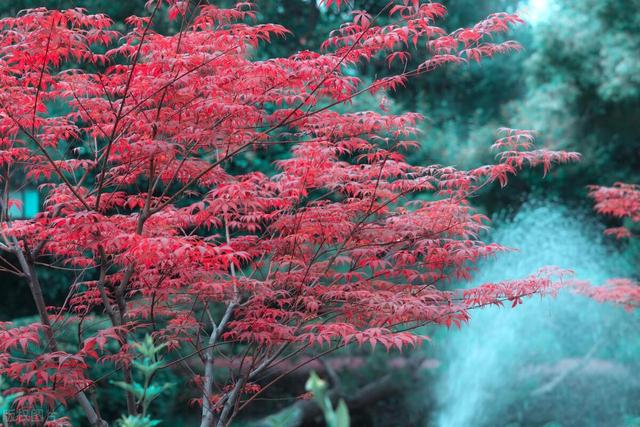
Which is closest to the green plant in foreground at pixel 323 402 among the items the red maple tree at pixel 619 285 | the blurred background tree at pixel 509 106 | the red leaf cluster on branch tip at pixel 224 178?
the red leaf cluster on branch tip at pixel 224 178

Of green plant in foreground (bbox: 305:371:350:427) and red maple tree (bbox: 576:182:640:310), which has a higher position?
green plant in foreground (bbox: 305:371:350:427)

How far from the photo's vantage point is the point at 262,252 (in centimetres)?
394

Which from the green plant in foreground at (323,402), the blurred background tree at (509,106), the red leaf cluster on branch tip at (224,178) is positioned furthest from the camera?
the blurred background tree at (509,106)

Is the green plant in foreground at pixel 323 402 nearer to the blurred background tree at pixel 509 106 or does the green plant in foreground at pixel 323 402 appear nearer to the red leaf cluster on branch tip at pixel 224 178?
the red leaf cluster on branch tip at pixel 224 178

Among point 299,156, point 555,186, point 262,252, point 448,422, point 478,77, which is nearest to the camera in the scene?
point 262,252

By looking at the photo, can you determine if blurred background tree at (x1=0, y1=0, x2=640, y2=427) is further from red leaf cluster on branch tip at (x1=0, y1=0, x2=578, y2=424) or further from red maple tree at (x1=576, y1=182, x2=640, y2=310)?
red leaf cluster on branch tip at (x1=0, y1=0, x2=578, y2=424)

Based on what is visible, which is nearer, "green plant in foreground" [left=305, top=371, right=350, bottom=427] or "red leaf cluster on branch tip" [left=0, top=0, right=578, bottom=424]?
"green plant in foreground" [left=305, top=371, right=350, bottom=427]

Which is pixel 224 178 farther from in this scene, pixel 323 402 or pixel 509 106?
pixel 509 106

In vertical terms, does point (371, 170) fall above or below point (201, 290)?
above

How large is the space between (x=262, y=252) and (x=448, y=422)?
Result: 5.35 metres

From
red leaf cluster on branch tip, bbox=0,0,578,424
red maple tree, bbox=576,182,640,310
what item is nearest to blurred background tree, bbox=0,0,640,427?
red maple tree, bbox=576,182,640,310

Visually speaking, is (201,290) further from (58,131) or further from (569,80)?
(569,80)

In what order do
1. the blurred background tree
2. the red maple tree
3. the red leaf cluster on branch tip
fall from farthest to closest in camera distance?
1. the blurred background tree
2. the red maple tree
3. the red leaf cluster on branch tip

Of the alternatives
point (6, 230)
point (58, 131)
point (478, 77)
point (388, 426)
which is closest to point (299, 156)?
point (58, 131)
